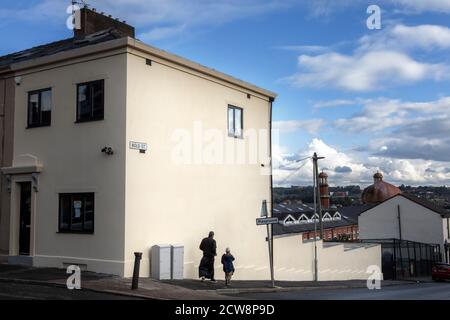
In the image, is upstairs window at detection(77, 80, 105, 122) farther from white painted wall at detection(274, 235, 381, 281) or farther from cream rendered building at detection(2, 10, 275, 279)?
white painted wall at detection(274, 235, 381, 281)

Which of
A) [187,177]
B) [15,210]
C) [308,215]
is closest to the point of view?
[15,210]

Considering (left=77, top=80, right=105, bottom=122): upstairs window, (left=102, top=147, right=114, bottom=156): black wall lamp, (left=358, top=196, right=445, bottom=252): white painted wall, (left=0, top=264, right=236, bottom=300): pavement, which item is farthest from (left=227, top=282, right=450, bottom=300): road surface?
(left=358, top=196, right=445, bottom=252): white painted wall

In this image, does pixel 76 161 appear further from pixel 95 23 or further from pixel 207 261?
pixel 95 23

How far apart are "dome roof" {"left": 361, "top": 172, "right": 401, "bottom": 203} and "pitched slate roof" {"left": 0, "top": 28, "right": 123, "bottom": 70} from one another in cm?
7630

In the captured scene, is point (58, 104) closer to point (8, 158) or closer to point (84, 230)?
point (8, 158)

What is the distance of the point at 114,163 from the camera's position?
1578cm

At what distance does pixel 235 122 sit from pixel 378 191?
247 ft

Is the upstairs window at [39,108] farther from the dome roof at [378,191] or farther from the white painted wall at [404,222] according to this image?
the dome roof at [378,191]

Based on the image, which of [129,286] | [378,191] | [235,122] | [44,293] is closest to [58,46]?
[235,122]

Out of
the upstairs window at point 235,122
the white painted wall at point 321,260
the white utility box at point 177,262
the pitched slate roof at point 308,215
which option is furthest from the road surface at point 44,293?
the pitched slate roof at point 308,215
